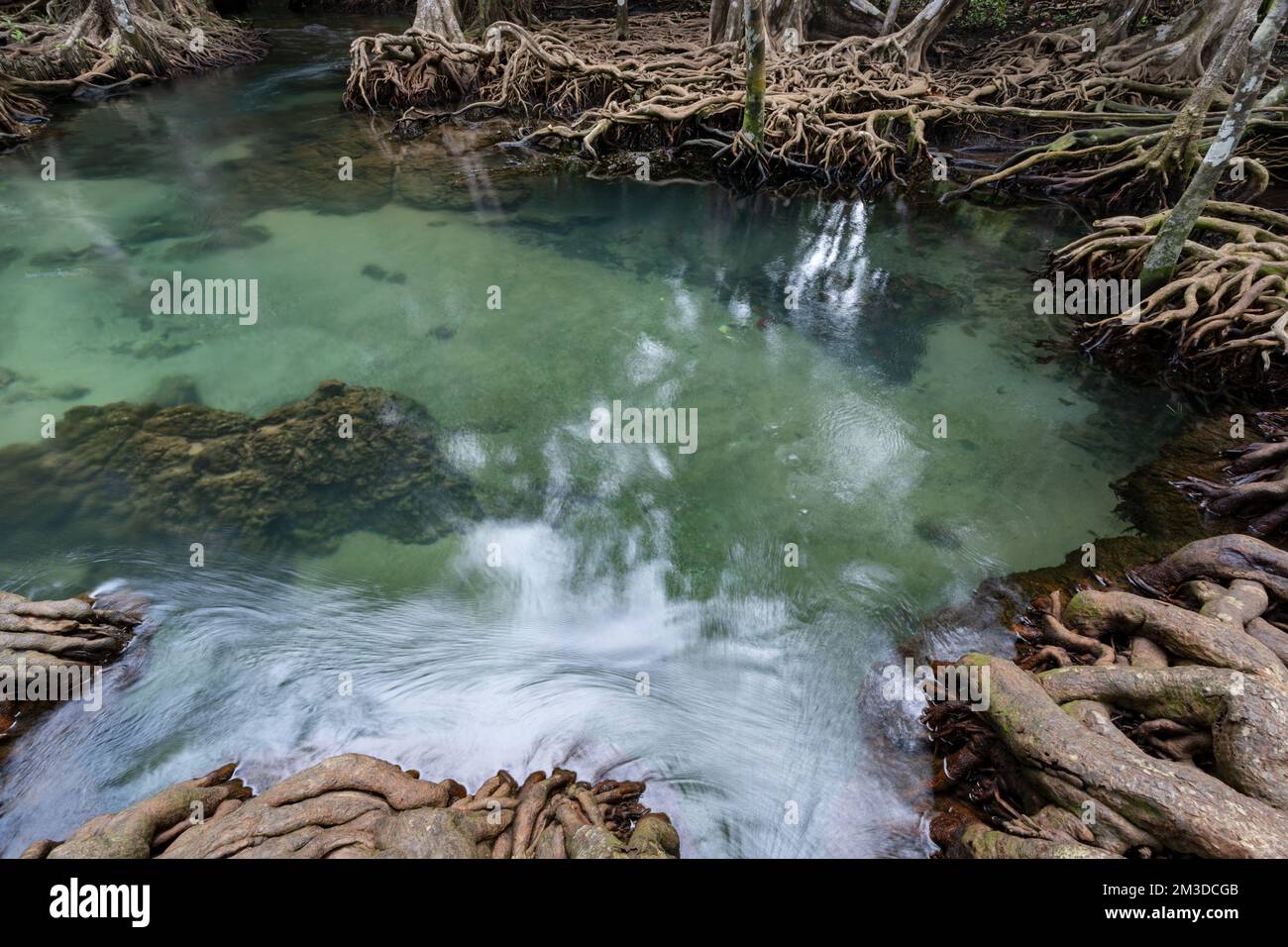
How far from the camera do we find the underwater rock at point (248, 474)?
5285 millimetres

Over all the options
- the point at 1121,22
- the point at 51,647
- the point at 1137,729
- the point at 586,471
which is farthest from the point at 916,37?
the point at 51,647

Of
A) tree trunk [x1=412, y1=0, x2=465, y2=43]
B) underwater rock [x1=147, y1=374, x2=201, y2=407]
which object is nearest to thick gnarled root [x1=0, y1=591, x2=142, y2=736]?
underwater rock [x1=147, y1=374, x2=201, y2=407]

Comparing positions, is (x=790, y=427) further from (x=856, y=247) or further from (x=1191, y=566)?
(x=856, y=247)

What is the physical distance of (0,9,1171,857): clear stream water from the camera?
3.82 metres

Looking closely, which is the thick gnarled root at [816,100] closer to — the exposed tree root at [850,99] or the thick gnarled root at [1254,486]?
the exposed tree root at [850,99]

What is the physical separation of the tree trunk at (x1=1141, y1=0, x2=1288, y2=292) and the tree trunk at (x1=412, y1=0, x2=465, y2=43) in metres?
13.8

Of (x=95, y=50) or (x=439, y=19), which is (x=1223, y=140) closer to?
(x=439, y=19)

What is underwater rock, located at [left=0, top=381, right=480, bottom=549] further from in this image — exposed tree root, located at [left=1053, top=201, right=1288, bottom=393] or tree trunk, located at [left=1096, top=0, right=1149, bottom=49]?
tree trunk, located at [left=1096, top=0, right=1149, bottom=49]

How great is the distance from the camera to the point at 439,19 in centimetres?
1402

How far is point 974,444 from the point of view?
19.6 ft

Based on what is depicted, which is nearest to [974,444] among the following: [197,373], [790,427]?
[790,427]

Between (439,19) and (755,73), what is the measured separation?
8.73 metres

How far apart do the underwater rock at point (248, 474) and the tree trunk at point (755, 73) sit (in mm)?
7391

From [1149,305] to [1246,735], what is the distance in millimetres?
5564
